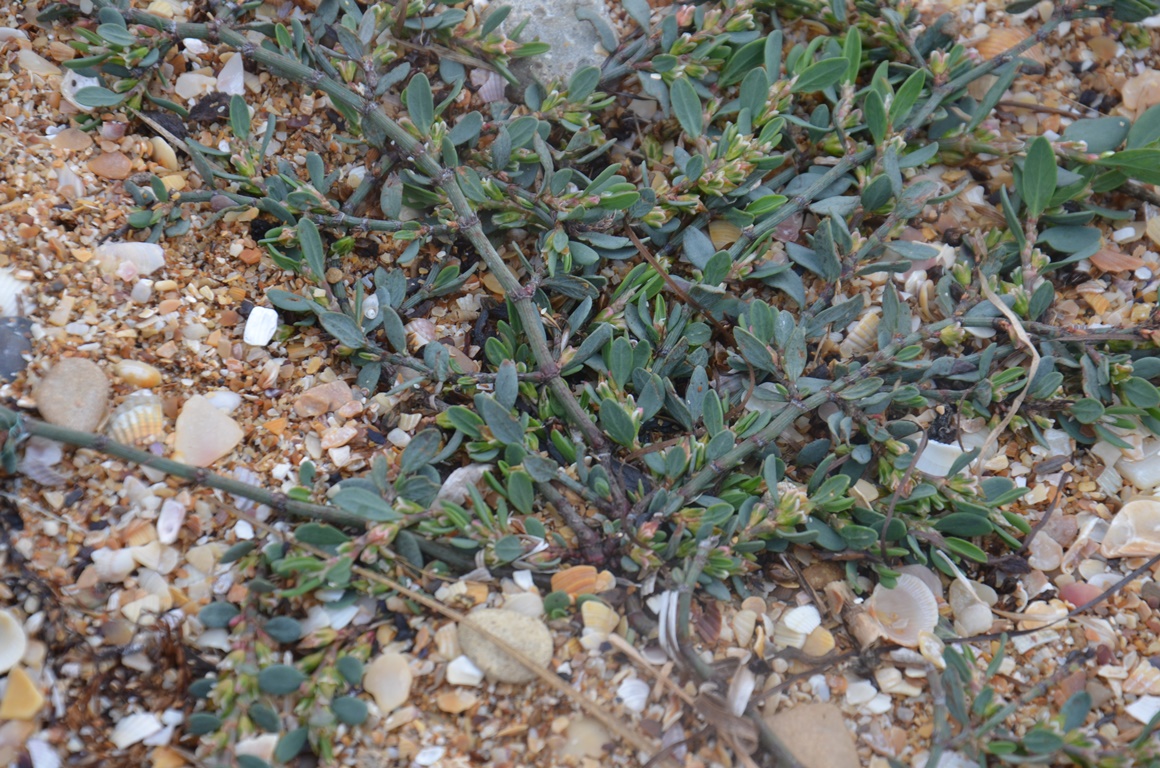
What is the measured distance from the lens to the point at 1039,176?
5.98 feet

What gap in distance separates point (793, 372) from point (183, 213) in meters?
1.27

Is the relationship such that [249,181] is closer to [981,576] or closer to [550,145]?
[550,145]

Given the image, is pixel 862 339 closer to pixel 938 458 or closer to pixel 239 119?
pixel 938 458

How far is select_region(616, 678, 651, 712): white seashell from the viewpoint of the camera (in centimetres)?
141

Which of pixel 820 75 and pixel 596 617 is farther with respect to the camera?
pixel 820 75

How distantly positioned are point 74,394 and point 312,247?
1.61 feet

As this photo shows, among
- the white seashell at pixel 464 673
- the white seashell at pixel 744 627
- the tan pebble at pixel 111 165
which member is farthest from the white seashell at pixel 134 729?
the tan pebble at pixel 111 165

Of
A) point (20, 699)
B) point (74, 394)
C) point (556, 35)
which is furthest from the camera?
point (556, 35)

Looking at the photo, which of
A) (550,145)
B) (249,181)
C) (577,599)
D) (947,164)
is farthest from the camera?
(947,164)

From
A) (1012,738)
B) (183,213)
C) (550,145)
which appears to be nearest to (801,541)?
(1012,738)

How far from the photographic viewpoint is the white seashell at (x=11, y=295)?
1.57 meters

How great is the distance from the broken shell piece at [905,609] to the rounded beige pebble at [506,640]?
2.00ft

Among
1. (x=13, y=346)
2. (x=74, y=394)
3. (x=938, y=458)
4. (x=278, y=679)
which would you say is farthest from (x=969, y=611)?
(x=13, y=346)

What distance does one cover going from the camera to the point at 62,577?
1.41 m
